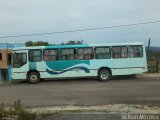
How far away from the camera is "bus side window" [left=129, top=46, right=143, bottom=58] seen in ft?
76.7

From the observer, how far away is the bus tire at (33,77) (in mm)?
23939

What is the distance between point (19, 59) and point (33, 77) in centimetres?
155

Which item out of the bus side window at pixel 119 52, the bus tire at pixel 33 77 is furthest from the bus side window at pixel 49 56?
the bus side window at pixel 119 52

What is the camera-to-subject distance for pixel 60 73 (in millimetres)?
23953

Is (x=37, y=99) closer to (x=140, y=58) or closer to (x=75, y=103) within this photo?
(x=75, y=103)

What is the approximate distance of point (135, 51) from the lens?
76.9 ft

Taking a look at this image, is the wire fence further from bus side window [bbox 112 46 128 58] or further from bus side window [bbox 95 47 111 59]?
bus side window [bbox 95 47 111 59]

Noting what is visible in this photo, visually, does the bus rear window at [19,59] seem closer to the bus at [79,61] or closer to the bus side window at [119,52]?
the bus at [79,61]

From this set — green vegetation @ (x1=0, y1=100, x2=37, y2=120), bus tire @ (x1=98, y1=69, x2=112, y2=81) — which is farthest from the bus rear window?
green vegetation @ (x1=0, y1=100, x2=37, y2=120)

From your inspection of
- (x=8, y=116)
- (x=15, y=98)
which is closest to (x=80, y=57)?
(x=15, y=98)

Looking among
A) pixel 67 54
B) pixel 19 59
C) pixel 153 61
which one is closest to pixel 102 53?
pixel 67 54

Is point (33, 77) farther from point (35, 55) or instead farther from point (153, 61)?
point (153, 61)

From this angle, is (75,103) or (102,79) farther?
Answer: (102,79)

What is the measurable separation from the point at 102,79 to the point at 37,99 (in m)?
8.48
